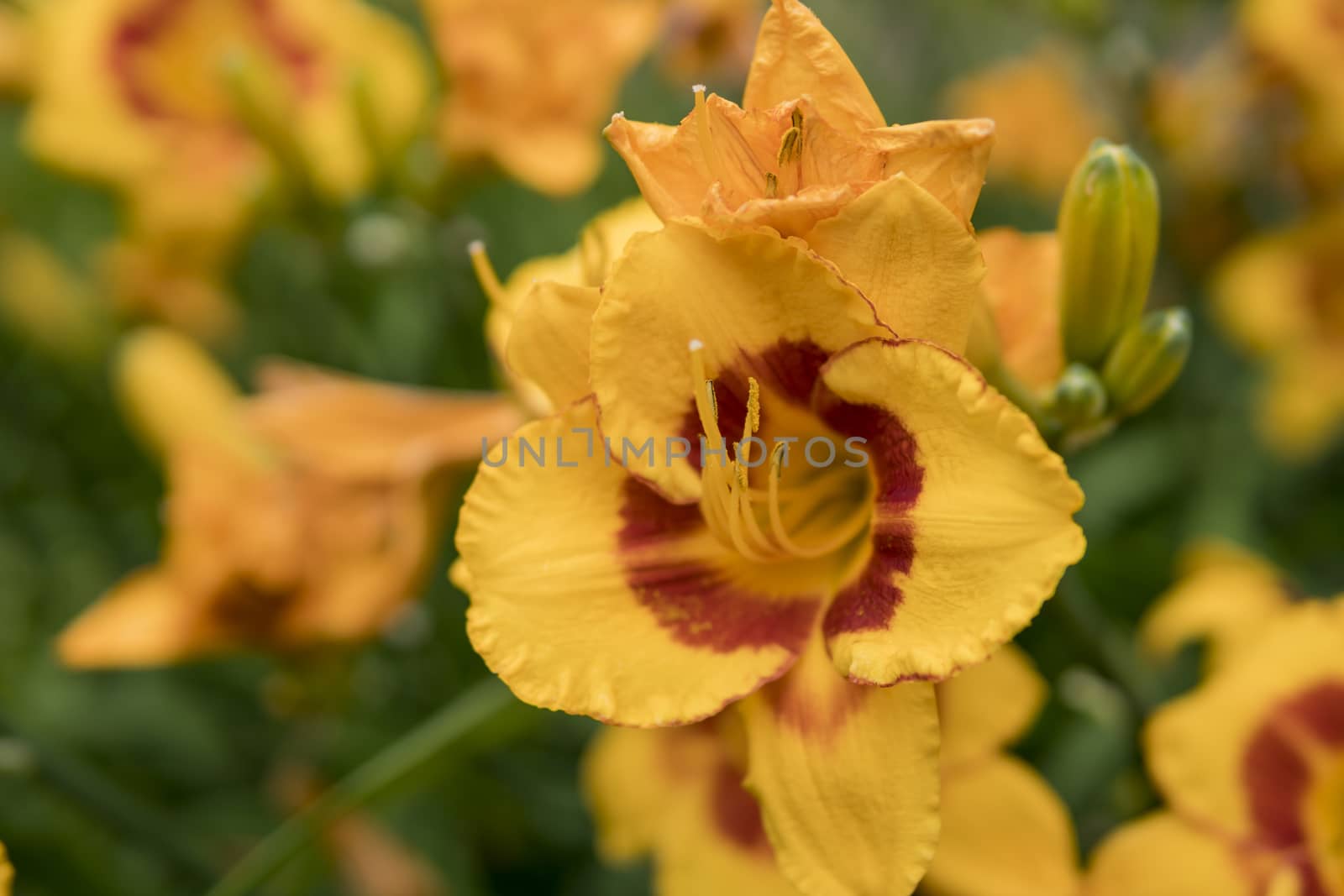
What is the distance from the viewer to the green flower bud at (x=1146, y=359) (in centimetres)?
60

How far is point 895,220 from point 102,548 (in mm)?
1072

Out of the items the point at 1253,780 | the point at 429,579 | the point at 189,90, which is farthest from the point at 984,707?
the point at 189,90

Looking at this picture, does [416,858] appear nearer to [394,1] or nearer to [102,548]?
[102,548]

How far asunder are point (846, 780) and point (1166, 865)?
217 millimetres

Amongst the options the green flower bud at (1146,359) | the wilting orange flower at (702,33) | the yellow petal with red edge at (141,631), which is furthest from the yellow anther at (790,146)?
the wilting orange flower at (702,33)

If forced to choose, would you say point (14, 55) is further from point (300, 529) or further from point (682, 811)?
point (682, 811)

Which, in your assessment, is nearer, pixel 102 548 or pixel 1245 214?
pixel 102 548

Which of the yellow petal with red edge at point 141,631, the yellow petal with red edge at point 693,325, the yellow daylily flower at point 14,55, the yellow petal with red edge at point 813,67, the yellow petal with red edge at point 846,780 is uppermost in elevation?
the yellow petal with red edge at point 813,67

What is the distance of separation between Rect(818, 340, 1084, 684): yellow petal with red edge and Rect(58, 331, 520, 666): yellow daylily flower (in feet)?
1.16

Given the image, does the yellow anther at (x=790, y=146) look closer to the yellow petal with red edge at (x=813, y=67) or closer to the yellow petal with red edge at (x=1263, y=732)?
the yellow petal with red edge at (x=813, y=67)

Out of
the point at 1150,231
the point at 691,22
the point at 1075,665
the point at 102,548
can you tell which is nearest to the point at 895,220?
the point at 1150,231

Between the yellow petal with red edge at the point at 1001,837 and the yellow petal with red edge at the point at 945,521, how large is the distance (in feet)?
0.54

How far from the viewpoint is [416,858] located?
42.4 inches

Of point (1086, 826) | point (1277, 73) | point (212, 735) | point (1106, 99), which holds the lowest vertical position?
point (212, 735)
